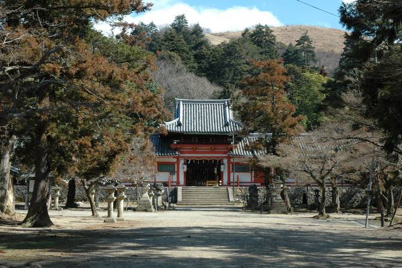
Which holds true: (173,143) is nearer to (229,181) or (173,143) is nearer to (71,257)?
(229,181)

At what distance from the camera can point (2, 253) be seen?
9.38 meters

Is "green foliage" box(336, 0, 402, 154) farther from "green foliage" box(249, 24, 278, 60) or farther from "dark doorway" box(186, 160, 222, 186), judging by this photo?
"green foliage" box(249, 24, 278, 60)

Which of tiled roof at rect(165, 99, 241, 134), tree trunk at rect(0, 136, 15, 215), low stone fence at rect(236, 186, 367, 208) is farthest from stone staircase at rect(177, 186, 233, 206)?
tree trunk at rect(0, 136, 15, 215)

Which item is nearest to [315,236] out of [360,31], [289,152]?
[360,31]

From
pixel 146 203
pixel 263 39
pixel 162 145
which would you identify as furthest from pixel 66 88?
pixel 263 39

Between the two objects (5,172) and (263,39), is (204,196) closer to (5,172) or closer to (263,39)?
(5,172)

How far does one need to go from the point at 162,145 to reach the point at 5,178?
24.9 metres

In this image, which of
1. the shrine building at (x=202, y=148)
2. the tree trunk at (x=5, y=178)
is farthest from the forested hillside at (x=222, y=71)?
the tree trunk at (x=5, y=178)

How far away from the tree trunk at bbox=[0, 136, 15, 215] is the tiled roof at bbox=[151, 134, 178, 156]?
22309mm

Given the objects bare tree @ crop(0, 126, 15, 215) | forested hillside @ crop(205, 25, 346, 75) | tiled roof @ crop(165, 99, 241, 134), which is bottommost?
bare tree @ crop(0, 126, 15, 215)

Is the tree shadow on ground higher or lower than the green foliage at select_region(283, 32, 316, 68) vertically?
lower

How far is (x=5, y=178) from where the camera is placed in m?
18.5

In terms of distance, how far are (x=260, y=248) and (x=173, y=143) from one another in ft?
105

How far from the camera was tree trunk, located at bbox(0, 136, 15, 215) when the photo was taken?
17422 millimetres
